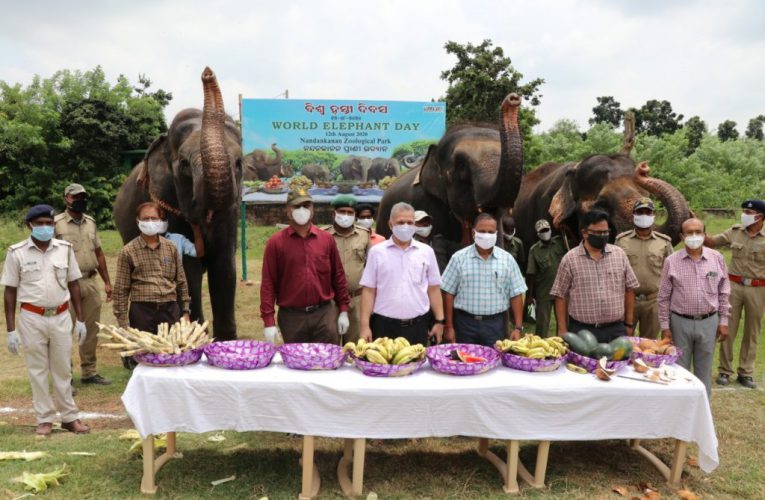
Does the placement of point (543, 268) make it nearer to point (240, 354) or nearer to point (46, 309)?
point (240, 354)

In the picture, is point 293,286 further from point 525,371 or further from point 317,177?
point 317,177

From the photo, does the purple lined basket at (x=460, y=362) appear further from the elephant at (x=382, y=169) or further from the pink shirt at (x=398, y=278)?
the elephant at (x=382, y=169)

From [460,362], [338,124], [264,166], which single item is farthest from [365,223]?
[264,166]

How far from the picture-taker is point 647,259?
600cm

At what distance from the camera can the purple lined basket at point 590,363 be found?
433cm

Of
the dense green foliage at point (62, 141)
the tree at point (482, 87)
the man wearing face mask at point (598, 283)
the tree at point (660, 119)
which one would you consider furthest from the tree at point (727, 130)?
the man wearing face mask at point (598, 283)

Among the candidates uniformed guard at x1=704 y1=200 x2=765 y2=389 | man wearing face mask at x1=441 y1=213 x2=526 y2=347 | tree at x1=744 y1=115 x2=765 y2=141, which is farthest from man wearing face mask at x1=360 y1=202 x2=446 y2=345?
tree at x1=744 y1=115 x2=765 y2=141

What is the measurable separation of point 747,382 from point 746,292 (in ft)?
3.29

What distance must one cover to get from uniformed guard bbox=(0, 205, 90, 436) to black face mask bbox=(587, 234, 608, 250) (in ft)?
14.4

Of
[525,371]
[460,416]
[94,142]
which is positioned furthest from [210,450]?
[94,142]

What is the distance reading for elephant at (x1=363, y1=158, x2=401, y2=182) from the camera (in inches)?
430

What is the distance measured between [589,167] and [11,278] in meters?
6.21

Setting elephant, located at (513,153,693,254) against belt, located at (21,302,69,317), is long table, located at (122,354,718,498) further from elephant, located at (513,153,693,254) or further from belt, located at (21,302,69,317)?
elephant, located at (513,153,693,254)

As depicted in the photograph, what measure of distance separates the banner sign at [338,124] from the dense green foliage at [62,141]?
17266 millimetres
